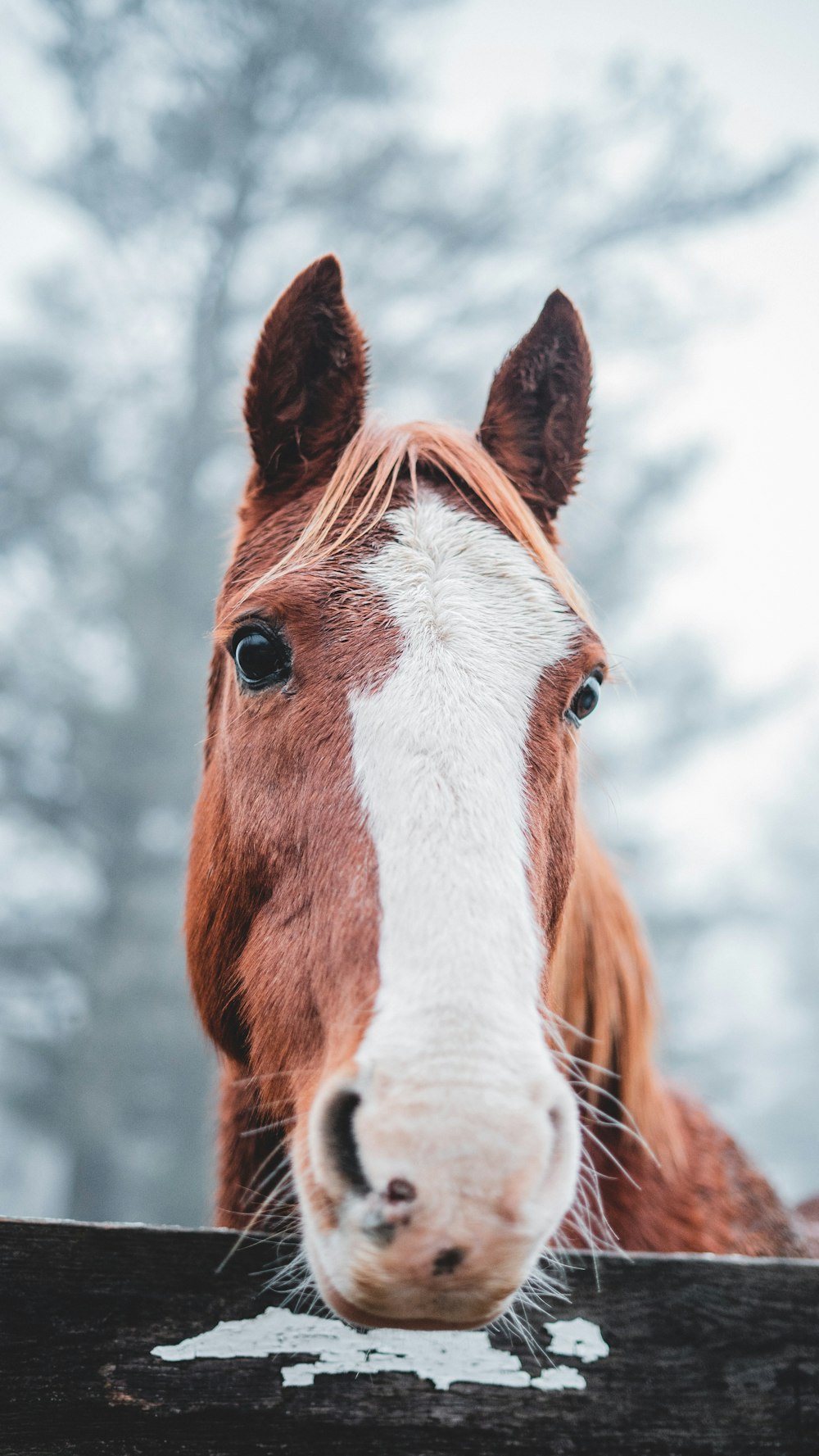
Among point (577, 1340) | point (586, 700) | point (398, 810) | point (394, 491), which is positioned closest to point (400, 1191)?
point (398, 810)

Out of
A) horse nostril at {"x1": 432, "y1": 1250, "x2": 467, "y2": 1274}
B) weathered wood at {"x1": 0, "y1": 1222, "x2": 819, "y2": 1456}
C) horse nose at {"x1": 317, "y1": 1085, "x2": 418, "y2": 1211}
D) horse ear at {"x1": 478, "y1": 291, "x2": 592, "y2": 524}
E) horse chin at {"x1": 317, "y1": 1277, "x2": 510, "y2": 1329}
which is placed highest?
horse ear at {"x1": 478, "y1": 291, "x2": 592, "y2": 524}

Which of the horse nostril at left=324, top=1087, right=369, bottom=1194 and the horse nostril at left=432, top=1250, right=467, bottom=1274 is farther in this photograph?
the horse nostril at left=324, top=1087, right=369, bottom=1194

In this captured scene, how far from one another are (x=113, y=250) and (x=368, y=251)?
12.6ft

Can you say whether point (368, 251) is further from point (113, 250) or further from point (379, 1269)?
point (379, 1269)

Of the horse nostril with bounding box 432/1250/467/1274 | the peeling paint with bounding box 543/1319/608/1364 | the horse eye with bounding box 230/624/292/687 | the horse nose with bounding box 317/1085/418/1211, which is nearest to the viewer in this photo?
the horse nostril with bounding box 432/1250/467/1274

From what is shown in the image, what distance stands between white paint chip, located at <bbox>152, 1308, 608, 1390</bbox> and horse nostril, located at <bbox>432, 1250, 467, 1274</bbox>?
1.32ft

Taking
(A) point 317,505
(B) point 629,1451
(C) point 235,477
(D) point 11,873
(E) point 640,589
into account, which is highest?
(C) point 235,477

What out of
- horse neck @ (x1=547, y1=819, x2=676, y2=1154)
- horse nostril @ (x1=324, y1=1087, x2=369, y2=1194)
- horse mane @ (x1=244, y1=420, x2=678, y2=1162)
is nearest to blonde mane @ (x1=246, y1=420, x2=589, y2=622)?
horse mane @ (x1=244, y1=420, x2=678, y2=1162)

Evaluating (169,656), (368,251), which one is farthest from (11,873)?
(368,251)

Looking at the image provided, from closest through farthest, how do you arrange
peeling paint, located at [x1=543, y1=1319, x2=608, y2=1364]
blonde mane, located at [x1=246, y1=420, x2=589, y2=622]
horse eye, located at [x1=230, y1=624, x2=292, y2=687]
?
peeling paint, located at [x1=543, y1=1319, x2=608, y2=1364] → horse eye, located at [x1=230, y1=624, x2=292, y2=687] → blonde mane, located at [x1=246, y1=420, x2=589, y2=622]

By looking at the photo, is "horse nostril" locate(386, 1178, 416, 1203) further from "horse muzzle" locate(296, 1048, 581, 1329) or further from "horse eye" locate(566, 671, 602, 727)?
"horse eye" locate(566, 671, 602, 727)

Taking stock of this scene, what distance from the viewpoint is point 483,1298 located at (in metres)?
1.08

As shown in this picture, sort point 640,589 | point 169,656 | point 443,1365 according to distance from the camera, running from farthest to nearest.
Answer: point 640,589, point 169,656, point 443,1365

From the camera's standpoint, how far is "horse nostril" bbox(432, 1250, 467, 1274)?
1.05 metres
